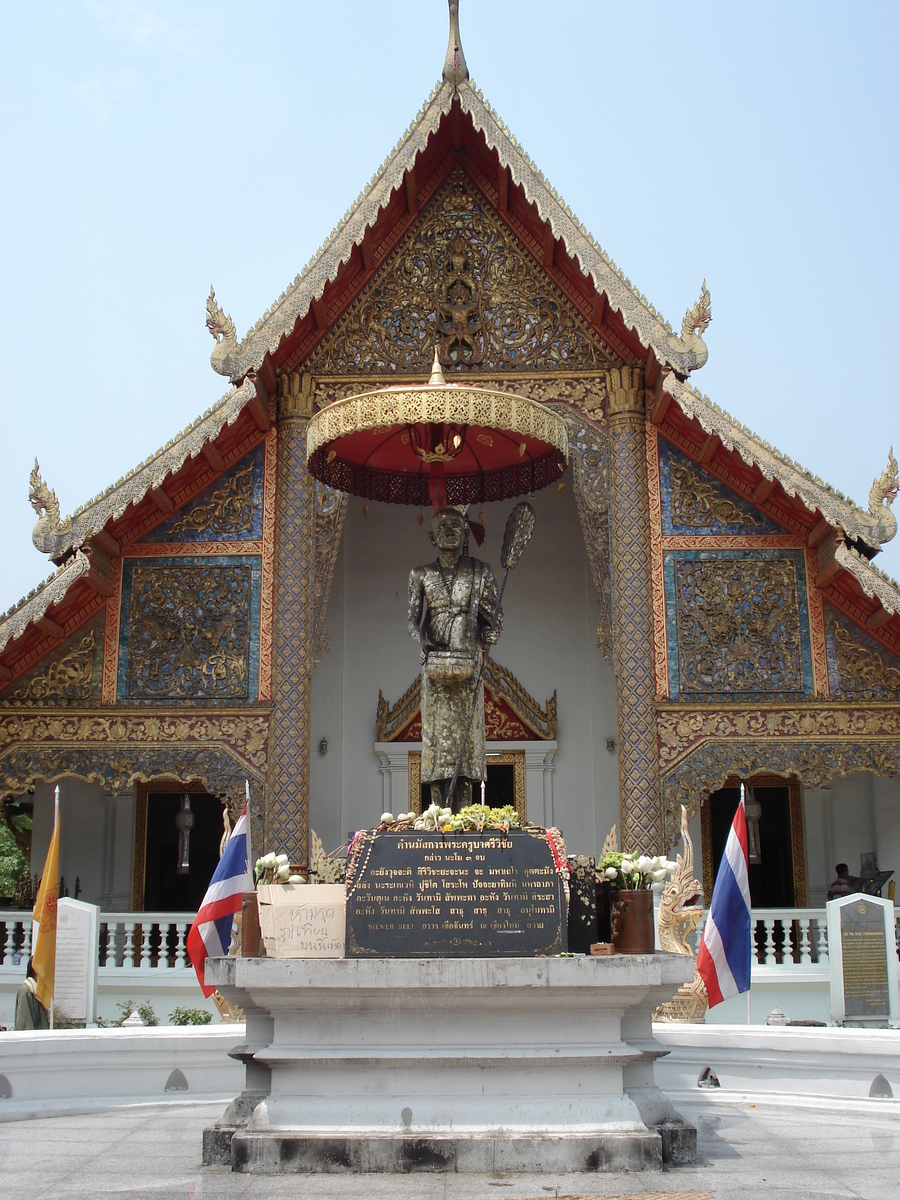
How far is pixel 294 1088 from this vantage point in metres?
4.69

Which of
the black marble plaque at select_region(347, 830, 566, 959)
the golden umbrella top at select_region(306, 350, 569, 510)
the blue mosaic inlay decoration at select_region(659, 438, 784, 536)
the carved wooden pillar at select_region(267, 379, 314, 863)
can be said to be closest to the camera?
the black marble plaque at select_region(347, 830, 566, 959)

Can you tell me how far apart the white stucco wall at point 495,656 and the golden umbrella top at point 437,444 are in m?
3.72

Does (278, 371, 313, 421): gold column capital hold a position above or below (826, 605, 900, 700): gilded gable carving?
above

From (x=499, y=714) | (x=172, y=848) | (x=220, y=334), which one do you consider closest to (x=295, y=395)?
(x=220, y=334)

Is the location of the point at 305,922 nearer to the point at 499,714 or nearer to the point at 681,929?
the point at 681,929

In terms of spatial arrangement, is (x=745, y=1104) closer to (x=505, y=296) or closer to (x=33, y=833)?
(x=505, y=296)

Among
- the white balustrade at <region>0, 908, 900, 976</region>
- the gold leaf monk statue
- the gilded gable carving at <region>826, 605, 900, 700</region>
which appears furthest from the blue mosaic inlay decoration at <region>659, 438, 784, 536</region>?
the gold leaf monk statue

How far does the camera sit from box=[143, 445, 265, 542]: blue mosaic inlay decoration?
1023 cm

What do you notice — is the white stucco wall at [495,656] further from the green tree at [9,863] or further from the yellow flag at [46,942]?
the yellow flag at [46,942]

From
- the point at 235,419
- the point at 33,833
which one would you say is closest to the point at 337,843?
the point at 33,833

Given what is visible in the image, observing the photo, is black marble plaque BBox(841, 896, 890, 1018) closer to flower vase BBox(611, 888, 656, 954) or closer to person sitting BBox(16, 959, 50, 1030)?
flower vase BBox(611, 888, 656, 954)

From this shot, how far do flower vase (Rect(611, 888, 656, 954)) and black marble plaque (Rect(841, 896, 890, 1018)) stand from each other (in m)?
4.41

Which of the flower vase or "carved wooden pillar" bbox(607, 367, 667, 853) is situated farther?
"carved wooden pillar" bbox(607, 367, 667, 853)

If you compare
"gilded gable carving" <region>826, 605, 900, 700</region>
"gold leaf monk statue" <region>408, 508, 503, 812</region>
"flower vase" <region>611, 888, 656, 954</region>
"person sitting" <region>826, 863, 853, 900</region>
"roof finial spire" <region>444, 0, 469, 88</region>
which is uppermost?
"roof finial spire" <region>444, 0, 469, 88</region>
